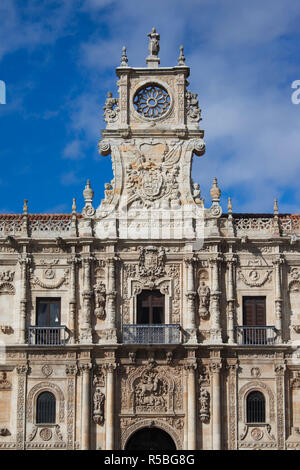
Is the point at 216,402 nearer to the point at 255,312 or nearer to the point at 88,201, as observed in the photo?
the point at 255,312

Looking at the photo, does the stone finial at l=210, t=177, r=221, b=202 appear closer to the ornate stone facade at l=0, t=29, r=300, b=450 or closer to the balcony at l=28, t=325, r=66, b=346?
the ornate stone facade at l=0, t=29, r=300, b=450

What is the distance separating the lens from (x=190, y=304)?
42.2 metres

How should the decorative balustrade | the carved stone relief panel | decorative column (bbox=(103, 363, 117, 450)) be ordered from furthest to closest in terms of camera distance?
the decorative balustrade → the carved stone relief panel → decorative column (bbox=(103, 363, 117, 450))

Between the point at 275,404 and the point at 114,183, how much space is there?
1001cm

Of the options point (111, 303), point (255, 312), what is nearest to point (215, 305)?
point (255, 312)

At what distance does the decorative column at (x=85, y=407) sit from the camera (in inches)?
1623

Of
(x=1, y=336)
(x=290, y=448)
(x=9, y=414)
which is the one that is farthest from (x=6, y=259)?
(x=290, y=448)

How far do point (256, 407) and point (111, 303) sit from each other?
6.40 meters

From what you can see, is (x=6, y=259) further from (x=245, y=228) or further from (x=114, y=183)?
(x=245, y=228)

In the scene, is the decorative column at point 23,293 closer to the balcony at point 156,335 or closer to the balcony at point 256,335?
the balcony at point 156,335

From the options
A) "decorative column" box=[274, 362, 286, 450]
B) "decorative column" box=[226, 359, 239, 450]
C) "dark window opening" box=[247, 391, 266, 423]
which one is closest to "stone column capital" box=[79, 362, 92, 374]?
"decorative column" box=[226, 359, 239, 450]

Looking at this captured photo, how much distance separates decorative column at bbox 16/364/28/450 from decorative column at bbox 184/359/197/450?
5834mm

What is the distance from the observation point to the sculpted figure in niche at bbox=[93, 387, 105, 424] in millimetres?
41469

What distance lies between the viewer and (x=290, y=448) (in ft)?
136
